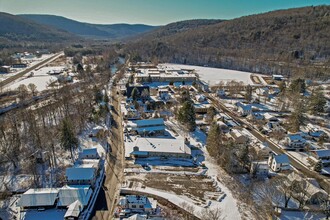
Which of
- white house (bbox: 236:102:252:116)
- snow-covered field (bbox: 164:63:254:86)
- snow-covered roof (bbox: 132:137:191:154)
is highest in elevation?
snow-covered field (bbox: 164:63:254:86)

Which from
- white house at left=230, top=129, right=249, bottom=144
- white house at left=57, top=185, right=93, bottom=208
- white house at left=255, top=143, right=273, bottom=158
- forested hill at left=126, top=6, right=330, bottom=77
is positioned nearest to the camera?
white house at left=57, top=185, right=93, bottom=208

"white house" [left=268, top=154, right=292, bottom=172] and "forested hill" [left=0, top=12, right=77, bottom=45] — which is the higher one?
"forested hill" [left=0, top=12, right=77, bottom=45]

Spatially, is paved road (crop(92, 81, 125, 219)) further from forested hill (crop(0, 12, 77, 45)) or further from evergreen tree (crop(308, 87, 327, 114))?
forested hill (crop(0, 12, 77, 45))

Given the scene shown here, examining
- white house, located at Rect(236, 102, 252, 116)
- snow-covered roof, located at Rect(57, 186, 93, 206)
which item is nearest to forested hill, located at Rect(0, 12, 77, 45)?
white house, located at Rect(236, 102, 252, 116)

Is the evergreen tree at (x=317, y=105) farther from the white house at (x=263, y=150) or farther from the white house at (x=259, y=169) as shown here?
the white house at (x=259, y=169)

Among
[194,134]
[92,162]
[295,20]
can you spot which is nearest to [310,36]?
[295,20]

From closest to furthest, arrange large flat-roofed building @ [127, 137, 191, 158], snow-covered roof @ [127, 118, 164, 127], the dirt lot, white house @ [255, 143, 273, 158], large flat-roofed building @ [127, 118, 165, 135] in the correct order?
the dirt lot < large flat-roofed building @ [127, 137, 191, 158] < white house @ [255, 143, 273, 158] < large flat-roofed building @ [127, 118, 165, 135] < snow-covered roof @ [127, 118, 164, 127]

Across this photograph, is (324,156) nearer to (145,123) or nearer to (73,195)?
(145,123)
